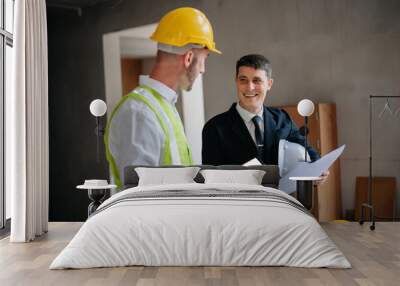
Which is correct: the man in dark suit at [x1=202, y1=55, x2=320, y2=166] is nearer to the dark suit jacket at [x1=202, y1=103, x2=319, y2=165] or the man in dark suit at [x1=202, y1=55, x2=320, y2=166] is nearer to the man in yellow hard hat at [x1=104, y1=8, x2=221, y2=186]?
the dark suit jacket at [x1=202, y1=103, x2=319, y2=165]

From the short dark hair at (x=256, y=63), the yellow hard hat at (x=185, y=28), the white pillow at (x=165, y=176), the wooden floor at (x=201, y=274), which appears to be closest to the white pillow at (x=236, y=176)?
the white pillow at (x=165, y=176)

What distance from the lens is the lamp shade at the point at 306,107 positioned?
6.46 metres

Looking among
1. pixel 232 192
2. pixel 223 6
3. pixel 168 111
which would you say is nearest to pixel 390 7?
pixel 223 6

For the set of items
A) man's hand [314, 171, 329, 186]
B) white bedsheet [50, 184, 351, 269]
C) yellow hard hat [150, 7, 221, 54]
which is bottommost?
white bedsheet [50, 184, 351, 269]

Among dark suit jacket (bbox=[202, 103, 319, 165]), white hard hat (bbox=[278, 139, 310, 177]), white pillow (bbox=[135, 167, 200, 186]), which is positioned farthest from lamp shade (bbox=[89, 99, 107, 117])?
white hard hat (bbox=[278, 139, 310, 177])

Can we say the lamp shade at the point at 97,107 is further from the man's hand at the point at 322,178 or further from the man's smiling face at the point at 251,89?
the man's hand at the point at 322,178

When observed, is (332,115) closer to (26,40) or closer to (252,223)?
(252,223)

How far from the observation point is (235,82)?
6.74m

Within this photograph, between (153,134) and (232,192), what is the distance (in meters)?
1.83

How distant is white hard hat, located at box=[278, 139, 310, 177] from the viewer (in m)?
6.63

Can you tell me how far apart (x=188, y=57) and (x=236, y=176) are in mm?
1524

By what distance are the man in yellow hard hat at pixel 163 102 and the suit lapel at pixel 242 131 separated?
57 cm

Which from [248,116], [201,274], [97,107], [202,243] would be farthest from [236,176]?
[201,274]

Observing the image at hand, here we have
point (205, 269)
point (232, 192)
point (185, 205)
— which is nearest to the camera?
point (205, 269)
